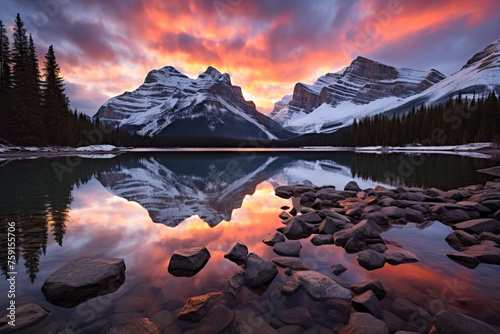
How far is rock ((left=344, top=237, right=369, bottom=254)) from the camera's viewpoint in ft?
27.5

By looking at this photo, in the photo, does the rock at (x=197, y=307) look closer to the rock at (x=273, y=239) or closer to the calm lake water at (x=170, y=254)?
the calm lake water at (x=170, y=254)

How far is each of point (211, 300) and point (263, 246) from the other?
392cm

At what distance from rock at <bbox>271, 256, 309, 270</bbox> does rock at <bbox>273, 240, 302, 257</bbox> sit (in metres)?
0.54

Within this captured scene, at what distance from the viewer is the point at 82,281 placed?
579 centimetres

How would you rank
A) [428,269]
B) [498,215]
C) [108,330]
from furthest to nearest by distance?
[498,215]
[428,269]
[108,330]

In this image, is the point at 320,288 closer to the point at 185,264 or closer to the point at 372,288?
the point at 372,288

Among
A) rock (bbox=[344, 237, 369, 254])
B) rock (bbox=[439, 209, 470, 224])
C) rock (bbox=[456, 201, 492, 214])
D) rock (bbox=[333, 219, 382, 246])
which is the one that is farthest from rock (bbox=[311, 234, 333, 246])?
rock (bbox=[456, 201, 492, 214])

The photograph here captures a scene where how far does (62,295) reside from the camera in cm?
555

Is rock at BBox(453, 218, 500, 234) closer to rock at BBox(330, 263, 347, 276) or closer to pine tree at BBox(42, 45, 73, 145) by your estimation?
rock at BBox(330, 263, 347, 276)

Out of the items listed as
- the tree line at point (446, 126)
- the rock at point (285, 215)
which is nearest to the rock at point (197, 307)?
the rock at point (285, 215)

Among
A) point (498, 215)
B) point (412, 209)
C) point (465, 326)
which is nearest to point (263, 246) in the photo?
point (465, 326)

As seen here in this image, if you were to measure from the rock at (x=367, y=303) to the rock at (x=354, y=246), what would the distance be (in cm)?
312

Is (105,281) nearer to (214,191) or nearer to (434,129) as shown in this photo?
(214,191)

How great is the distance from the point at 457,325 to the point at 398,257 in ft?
11.8
